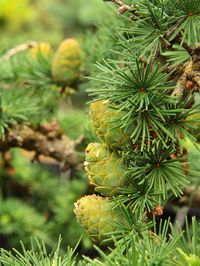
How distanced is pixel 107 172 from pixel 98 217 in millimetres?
37

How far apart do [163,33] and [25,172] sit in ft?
1.61

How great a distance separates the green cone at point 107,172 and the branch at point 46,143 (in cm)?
27

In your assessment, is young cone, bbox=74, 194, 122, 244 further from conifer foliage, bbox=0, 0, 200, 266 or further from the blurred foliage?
the blurred foliage

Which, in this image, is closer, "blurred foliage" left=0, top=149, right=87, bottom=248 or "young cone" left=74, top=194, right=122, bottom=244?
"young cone" left=74, top=194, right=122, bottom=244

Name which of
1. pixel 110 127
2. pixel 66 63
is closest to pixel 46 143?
pixel 66 63

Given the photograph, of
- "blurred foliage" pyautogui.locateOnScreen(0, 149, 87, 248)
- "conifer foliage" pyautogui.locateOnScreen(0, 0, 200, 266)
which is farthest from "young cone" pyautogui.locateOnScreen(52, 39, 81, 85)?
"conifer foliage" pyautogui.locateOnScreen(0, 0, 200, 266)

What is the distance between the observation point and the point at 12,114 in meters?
0.65

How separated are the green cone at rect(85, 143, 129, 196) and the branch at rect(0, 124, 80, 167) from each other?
0.27 m

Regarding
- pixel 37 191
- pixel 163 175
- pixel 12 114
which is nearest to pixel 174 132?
pixel 163 175

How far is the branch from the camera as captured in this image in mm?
710

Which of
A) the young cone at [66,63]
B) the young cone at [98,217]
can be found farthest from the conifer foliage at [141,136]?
the young cone at [66,63]

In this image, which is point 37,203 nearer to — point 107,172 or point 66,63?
point 66,63

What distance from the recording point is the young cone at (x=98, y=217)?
43 centimetres

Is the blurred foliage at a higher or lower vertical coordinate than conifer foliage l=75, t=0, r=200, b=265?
lower
